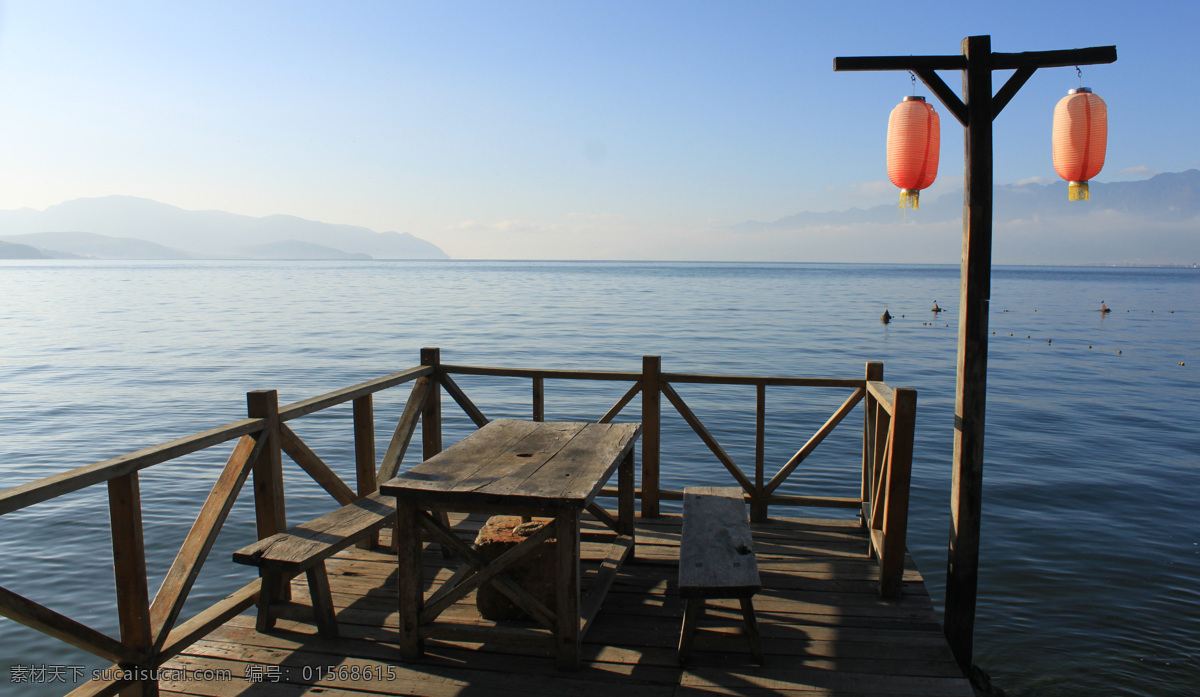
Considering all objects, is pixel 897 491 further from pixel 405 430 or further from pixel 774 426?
pixel 774 426

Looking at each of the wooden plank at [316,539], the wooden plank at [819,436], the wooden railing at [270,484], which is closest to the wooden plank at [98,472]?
the wooden railing at [270,484]

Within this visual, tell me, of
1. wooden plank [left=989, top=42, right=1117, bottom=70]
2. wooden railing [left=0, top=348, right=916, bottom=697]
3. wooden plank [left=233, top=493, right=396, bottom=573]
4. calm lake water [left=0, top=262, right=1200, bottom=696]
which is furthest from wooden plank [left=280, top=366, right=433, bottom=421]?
wooden plank [left=989, top=42, right=1117, bottom=70]

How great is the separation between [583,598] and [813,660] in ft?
4.36

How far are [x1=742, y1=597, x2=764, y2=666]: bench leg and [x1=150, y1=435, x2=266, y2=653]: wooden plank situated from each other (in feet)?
8.61

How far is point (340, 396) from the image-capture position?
491 centimetres

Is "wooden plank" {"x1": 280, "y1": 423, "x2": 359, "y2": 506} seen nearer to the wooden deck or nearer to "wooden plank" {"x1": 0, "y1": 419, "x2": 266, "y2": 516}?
"wooden plank" {"x1": 0, "y1": 419, "x2": 266, "y2": 516}

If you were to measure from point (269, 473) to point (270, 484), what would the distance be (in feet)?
0.23

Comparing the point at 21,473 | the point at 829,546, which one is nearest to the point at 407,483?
the point at 829,546

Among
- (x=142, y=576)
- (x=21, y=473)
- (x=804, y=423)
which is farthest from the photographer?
(x=804, y=423)

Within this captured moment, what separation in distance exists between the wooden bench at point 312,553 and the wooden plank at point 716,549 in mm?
1732

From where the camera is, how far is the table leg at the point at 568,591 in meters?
3.58

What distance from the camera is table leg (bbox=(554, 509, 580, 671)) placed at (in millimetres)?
3582

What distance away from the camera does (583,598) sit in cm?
438

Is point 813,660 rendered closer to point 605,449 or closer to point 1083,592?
point 605,449
